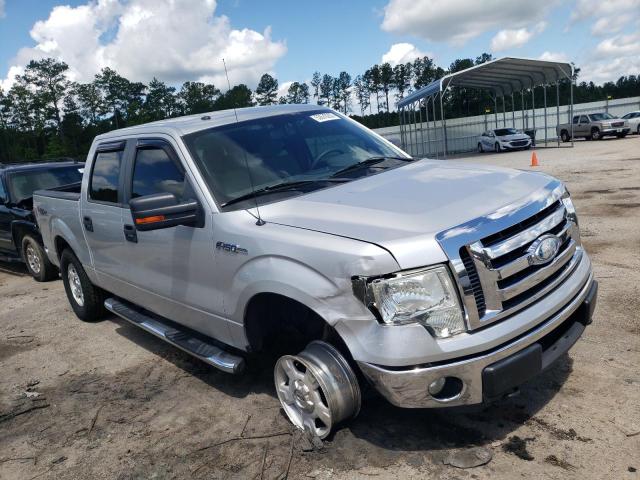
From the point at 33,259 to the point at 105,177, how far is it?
4.94 m

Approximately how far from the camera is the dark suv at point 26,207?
28.3 feet

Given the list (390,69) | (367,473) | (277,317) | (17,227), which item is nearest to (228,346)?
(277,317)

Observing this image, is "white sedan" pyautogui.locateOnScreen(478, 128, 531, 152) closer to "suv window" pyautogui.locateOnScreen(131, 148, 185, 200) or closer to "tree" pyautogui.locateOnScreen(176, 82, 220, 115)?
"tree" pyautogui.locateOnScreen(176, 82, 220, 115)

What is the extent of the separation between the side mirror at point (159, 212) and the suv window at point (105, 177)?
1527 mm

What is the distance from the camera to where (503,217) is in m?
2.69

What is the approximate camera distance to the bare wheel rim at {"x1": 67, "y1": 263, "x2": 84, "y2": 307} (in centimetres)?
598

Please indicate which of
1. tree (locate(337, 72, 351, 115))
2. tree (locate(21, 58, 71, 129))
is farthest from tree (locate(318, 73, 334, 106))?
tree (locate(21, 58, 71, 129))

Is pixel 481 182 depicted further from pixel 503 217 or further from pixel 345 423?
pixel 345 423

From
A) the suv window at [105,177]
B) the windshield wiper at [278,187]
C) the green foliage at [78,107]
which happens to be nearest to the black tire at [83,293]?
the suv window at [105,177]

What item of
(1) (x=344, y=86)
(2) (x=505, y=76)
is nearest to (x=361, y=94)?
(1) (x=344, y=86)

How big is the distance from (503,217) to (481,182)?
0.57 m

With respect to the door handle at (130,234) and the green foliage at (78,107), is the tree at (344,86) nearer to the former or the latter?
the green foliage at (78,107)

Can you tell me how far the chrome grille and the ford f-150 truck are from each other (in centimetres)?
2994

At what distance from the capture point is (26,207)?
8.71 meters
